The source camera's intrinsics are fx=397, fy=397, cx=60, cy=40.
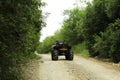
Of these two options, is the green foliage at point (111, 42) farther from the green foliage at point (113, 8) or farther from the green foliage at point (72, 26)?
the green foliage at point (72, 26)

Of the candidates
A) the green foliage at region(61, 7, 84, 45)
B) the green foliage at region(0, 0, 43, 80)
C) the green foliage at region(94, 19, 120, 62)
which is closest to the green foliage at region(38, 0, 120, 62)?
the green foliage at region(94, 19, 120, 62)

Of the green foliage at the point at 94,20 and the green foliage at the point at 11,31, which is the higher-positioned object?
the green foliage at the point at 94,20

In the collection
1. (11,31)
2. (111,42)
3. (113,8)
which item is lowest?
(11,31)

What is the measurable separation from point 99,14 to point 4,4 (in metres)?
25.3

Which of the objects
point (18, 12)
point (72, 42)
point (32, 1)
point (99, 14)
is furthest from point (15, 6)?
point (72, 42)

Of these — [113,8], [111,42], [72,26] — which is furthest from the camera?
[72,26]

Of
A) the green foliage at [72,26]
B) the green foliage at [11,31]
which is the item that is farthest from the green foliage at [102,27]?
the green foliage at [72,26]

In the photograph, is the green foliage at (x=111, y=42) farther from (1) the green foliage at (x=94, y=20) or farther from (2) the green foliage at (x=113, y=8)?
(1) the green foliage at (x=94, y=20)

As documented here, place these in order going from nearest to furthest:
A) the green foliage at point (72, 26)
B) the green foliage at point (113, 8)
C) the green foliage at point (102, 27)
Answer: the green foliage at point (102, 27) < the green foliage at point (113, 8) < the green foliage at point (72, 26)

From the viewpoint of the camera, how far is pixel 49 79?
63.4 feet

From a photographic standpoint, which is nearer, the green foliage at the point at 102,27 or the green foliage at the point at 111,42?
the green foliage at the point at 111,42

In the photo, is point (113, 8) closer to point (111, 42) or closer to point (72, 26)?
point (111, 42)

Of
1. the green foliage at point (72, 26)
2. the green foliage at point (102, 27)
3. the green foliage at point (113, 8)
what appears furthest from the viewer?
the green foliage at point (72, 26)

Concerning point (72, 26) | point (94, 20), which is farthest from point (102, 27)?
point (72, 26)
